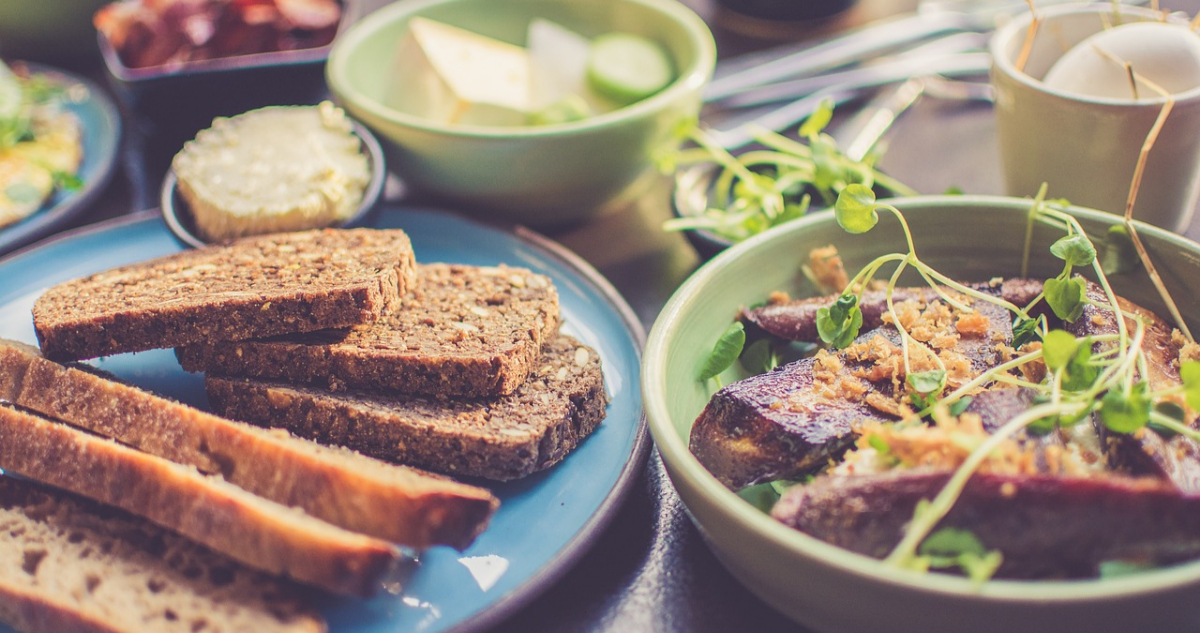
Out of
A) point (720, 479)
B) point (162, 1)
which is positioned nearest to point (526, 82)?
point (162, 1)

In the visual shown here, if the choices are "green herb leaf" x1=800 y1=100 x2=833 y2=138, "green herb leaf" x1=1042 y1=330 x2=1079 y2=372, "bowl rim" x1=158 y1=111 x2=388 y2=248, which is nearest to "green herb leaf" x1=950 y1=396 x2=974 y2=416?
"green herb leaf" x1=1042 y1=330 x2=1079 y2=372

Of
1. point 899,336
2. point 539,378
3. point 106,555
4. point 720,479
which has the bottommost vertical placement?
point 106,555

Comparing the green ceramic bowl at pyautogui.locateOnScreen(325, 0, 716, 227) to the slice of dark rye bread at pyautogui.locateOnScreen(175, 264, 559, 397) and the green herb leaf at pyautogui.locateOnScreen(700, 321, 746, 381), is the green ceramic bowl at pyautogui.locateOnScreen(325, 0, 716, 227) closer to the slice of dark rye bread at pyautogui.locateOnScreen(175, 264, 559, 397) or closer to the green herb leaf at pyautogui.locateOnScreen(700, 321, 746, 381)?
the slice of dark rye bread at pyautogui.locateOnScreen(175, 264, 559, 397)

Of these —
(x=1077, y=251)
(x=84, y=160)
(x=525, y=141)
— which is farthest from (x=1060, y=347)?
(x=84, y=160)

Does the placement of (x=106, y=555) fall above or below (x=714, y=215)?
below

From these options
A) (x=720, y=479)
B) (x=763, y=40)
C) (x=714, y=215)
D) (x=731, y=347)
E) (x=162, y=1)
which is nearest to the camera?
(x=720, y=479)

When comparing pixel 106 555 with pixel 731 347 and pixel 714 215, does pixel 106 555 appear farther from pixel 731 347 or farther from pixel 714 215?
pixel 714 215
